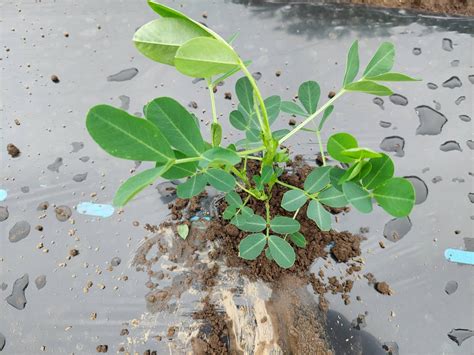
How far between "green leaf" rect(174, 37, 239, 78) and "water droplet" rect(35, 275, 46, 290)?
0.79 metres

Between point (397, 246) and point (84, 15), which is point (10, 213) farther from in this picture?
point (397, 246)

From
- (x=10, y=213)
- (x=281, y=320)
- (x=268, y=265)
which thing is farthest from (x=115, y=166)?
(x=281, y=320)

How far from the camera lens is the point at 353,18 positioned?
4.82ft

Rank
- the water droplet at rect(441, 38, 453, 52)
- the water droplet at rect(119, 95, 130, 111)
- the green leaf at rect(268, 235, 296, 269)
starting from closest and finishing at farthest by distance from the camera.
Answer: the green leaf at rect(268, 235, 296, 269)
the water droplet at rect(119, 95, 130, 111)
the water droplet at rect(441, 38, 453, 52)

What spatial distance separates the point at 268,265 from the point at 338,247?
198 mm

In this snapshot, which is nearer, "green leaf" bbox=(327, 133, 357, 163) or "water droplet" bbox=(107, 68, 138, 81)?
"green leaf" bbox=(327, 133, 357, 163)

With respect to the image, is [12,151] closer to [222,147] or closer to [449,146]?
[222,147]

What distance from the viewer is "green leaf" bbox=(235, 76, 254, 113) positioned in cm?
89

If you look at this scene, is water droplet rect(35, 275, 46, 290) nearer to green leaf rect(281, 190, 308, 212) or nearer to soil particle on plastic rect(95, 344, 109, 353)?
soil particle on plastic rect(95, 344, 109, 353)

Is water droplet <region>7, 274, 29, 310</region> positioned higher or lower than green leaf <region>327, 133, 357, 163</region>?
lower

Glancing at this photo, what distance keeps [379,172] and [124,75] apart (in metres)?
0.99

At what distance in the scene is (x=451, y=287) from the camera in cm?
106

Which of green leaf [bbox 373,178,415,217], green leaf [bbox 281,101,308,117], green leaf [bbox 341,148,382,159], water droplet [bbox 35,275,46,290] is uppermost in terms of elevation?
green leaf [bbox 341,148,382,159]

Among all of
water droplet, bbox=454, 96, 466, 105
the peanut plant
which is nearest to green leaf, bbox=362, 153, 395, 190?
the peanut plant
